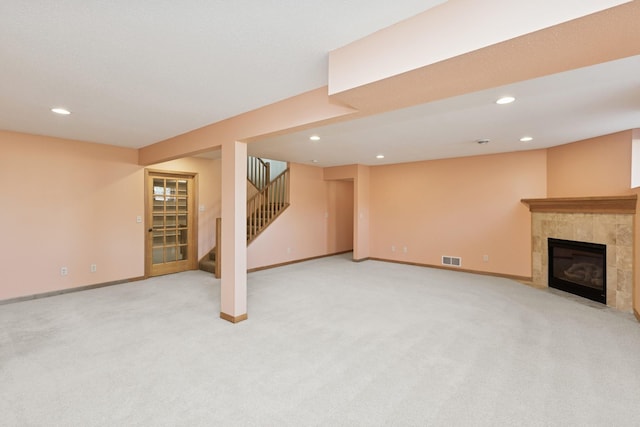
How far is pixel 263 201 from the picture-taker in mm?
6973

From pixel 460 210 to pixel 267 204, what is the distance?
431 cm

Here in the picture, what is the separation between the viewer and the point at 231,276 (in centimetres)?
358

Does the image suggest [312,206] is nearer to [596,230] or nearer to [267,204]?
[267,204]

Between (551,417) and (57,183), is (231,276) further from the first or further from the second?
Answer: (57,183)

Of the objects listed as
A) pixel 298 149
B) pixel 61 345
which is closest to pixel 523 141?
pixel 298 149

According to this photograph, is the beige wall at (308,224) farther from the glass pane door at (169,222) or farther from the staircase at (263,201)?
the glass pane door at (169,222)

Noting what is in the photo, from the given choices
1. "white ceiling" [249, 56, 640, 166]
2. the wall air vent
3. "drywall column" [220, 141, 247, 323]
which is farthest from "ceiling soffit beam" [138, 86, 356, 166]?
Result: the wall air vent

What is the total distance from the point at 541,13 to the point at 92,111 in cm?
413

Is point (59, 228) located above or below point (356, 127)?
below

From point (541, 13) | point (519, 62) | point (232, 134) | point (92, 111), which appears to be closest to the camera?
point (541, 13)

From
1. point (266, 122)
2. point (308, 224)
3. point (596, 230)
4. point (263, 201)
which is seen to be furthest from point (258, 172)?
point (596, 230)

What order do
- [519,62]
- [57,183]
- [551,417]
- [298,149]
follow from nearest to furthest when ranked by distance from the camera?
[519,62] → [551,417] → [57,183] → [298,149]

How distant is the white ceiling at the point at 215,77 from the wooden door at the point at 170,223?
1.43m

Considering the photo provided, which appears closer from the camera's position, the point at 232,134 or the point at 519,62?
the point at 519,62
